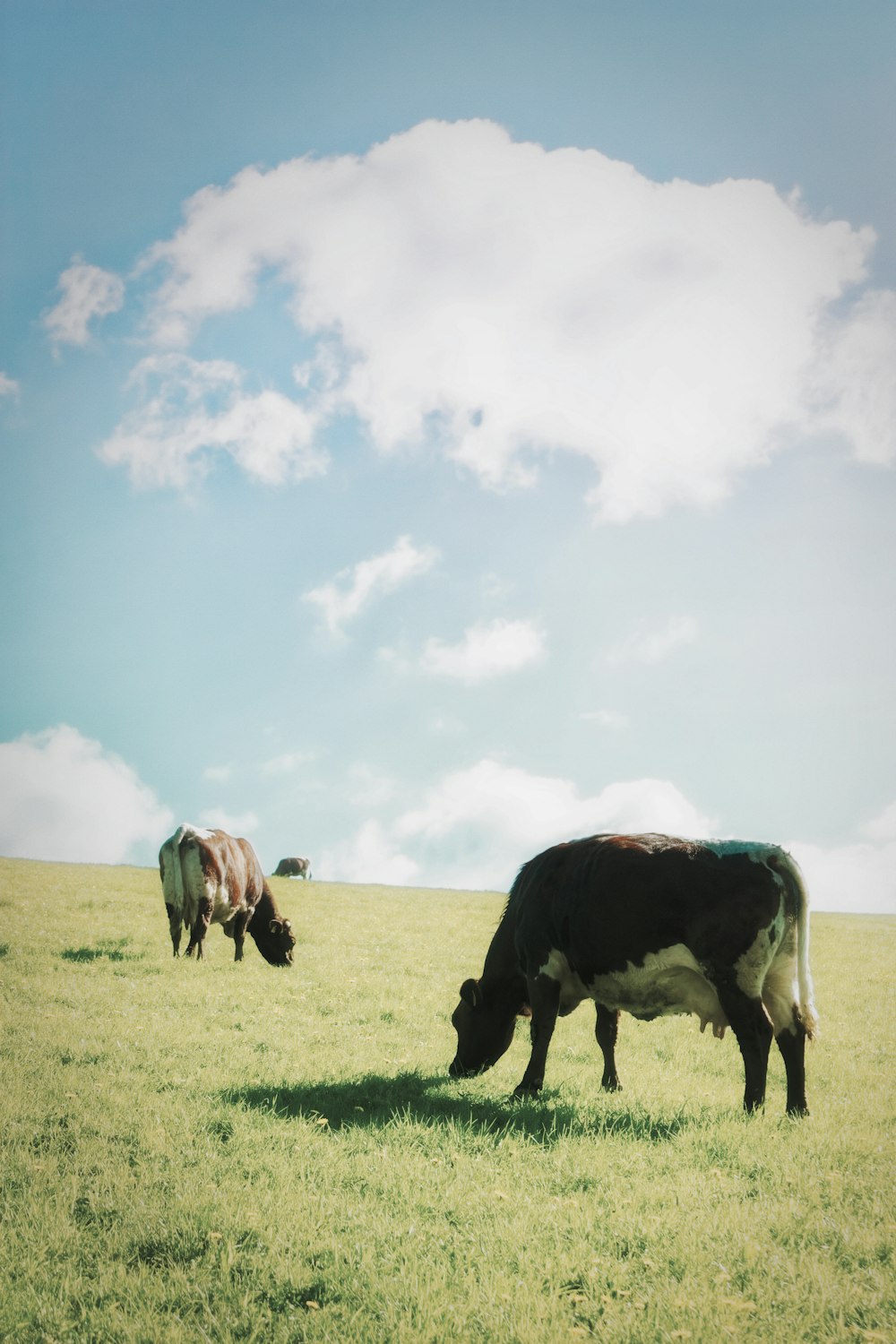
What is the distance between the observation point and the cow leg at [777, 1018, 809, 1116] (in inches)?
317

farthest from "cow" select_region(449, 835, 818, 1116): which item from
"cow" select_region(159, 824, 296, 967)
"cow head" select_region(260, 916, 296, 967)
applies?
"cow" select_region(159, 824, 296, 967)

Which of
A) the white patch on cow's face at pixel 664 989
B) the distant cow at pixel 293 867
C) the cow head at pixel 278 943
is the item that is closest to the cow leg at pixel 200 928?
the cow head at pixel 278 943

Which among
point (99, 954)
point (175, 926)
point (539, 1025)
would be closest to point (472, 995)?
point (539, 1025)

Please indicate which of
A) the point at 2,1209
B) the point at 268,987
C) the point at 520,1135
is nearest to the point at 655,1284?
the point at 520,1135

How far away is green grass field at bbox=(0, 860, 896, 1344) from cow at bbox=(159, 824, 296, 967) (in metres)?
5.54

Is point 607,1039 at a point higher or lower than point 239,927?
higher

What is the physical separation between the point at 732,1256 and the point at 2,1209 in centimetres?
497

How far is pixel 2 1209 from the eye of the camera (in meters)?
5.74

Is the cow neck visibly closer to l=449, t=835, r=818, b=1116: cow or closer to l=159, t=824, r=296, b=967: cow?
l=449, t=835, r=818, b=1116: cow

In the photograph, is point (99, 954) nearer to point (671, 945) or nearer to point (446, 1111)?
point (446, 1111)

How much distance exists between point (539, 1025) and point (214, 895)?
11033mm

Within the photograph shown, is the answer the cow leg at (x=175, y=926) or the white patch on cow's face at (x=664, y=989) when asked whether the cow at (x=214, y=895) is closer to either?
the cow leg at (x=175, y=926)

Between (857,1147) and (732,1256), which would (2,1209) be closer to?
(732,1256)

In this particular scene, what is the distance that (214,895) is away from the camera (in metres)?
18.2
